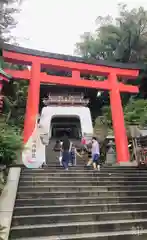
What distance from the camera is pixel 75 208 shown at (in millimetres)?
5688

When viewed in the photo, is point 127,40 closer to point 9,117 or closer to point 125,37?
point 125,37

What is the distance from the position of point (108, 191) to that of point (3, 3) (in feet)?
40.2

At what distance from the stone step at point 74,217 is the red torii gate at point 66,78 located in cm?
655

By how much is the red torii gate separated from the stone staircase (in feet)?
14.8

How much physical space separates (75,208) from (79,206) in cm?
10

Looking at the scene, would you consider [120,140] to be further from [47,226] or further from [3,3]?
[3,3]

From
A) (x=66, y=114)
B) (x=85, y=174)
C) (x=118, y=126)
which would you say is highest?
(x=66, y=114)

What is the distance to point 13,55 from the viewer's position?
1274 cm

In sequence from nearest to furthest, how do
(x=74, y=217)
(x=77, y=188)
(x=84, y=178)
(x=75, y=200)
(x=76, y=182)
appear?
(x=74, y=217)
(x=75, y=200)
(x=77, y=188)
(x=76, y=182)
(x=84, y=178)

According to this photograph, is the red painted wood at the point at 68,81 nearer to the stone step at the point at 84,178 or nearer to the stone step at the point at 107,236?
the stone step at the point at 84,178

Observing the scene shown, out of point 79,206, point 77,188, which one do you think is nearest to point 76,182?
point 77,188

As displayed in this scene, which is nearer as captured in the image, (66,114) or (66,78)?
(66,78)

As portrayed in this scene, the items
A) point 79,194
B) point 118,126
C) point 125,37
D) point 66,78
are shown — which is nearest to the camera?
point 79,194

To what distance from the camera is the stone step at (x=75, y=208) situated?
541 cm
